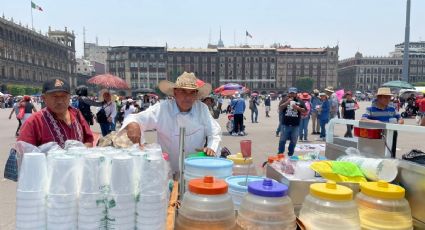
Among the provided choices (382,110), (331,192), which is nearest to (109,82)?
(382,110)

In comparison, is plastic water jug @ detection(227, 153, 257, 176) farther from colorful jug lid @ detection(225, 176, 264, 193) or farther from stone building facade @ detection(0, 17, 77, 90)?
stone building facade @ detection(0, 17, 77, 90)

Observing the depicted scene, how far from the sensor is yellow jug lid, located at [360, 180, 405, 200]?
160 centimetres

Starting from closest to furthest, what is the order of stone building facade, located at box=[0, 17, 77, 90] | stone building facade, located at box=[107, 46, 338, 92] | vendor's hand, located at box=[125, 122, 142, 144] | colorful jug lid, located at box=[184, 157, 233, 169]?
colorful jug lid, located at box=[184, 157, 233, 169], vendor's hand, located at box=[125, 122, 142, 144], stone building facade, located at box=[0, 17, 77, 90], stone building facade, located at box=[107, 46, 338, 92]

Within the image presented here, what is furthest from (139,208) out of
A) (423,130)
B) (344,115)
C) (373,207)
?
(344,115)

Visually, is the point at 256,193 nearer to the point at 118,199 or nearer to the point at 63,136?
the point at 118,199

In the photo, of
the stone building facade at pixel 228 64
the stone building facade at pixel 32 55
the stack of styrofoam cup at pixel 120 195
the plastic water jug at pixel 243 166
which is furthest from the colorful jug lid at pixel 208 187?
the stone building facade at pixel 228 64

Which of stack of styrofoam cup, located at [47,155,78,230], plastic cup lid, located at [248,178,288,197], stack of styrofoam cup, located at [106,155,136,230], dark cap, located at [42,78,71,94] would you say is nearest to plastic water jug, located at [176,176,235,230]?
plastic cup lid, located at [248,178,288,197]

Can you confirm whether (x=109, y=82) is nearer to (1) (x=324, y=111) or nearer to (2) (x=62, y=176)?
(1) (x=324, y=111)

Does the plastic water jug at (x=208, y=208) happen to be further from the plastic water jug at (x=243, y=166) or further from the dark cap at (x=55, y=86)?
the dark cap at (x=55, y=86)

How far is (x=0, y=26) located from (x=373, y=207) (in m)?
95.0

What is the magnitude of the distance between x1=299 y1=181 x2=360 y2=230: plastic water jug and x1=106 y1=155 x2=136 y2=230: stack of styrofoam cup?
2.71 ft

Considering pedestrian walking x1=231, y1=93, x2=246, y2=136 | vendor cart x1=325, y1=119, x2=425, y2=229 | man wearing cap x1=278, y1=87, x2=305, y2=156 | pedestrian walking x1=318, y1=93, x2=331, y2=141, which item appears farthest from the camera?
pedestrian walking x1=231, y1=93, x2=246, y2=136

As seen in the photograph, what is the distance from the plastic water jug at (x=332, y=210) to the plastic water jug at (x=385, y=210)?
95 millimetres

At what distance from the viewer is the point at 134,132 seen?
99.5 inches
